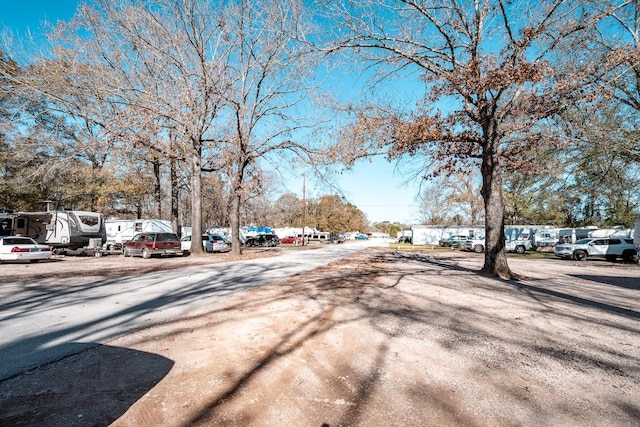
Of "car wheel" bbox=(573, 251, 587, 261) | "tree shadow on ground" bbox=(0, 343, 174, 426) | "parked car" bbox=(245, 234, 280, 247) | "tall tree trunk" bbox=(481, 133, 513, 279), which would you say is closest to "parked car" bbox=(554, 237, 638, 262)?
"car wheel" bbox=(573, 251, 587, 261)

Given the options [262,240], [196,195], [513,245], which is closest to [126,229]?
[196,195]

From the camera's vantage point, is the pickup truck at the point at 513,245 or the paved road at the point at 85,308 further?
the pickup truck at the point at 513,245

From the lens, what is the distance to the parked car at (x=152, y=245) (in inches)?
811

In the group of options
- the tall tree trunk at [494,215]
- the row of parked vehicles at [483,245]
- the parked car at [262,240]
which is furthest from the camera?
the parked car at [262,240]

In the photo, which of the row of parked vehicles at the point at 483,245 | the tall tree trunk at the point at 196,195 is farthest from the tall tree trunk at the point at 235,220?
the row of parked vehicles at the point at 483,245

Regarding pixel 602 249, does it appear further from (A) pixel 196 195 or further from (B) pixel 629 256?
(A) pixel 196 195

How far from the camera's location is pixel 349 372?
11.6 ft

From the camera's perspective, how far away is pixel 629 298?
8578 millimetres

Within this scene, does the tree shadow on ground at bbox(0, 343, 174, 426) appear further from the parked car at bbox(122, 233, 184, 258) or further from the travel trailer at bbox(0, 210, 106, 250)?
the travel trailer at bbox(0, 210, 106, 250)

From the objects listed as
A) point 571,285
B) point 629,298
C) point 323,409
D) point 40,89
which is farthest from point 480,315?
point 40,89

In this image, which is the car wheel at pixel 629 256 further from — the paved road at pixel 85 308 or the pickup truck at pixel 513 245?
the paved road at pixel 85 308

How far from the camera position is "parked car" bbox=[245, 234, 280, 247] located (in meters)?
39.1

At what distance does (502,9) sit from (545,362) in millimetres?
11271

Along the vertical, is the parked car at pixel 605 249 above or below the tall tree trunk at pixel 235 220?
below
